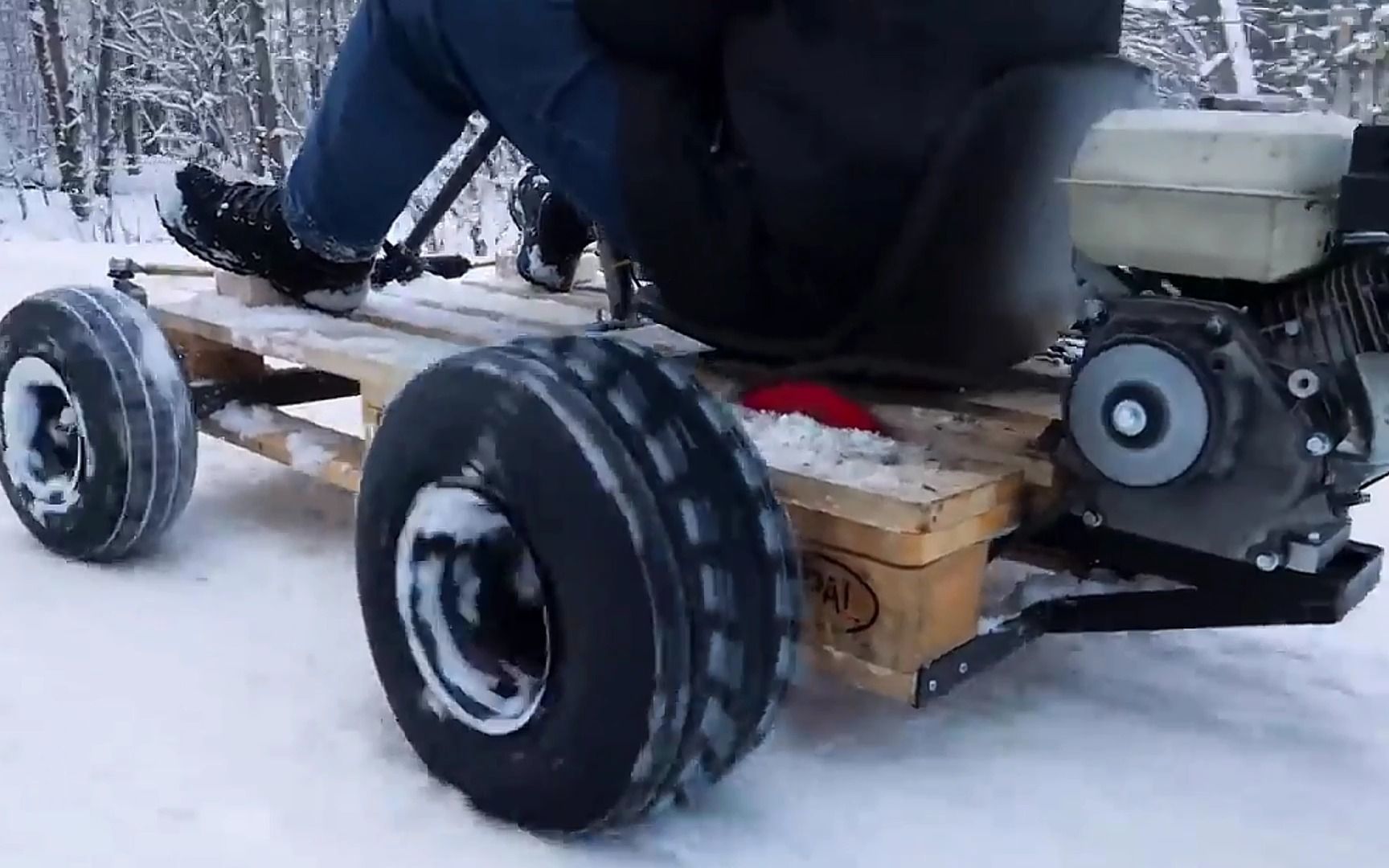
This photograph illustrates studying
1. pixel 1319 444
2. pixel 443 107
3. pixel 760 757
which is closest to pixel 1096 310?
pixel 1319 444

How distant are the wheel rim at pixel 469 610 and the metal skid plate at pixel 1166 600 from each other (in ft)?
1.17

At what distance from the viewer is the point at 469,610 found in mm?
1197

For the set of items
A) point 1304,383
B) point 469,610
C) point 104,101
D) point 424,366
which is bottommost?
point 104,101

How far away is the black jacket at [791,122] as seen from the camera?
1289 mm

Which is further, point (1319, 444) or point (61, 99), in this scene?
point (61, 99)

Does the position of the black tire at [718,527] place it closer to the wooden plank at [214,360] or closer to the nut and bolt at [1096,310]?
the nut and bolt at [1096,310]

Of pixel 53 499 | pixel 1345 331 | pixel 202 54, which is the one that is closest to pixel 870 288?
pixel 1345 331

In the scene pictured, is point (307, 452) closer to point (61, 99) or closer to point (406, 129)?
point (406, 129)

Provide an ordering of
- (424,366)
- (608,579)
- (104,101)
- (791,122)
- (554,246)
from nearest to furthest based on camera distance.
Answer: (608,579) → (791,122) → (424,366) → (554,246) → (104,101)

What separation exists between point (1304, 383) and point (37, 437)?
5.53 feet

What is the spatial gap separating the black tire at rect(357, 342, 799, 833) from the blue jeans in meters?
0.49

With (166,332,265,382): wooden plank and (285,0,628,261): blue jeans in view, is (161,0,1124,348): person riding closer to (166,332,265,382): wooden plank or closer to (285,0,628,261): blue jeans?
(285,0,628,261): blue jeans

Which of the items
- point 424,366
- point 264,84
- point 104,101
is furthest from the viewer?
point 104,101

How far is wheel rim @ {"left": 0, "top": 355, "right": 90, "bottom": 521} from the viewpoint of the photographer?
187 cm
